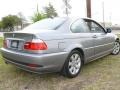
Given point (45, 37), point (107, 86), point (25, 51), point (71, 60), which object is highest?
point (45, 37)

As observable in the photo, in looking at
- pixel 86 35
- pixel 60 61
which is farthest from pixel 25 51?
pixel 86 35

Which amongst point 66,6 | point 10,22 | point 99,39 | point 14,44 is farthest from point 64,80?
point 10,22

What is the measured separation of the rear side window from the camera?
4.82m

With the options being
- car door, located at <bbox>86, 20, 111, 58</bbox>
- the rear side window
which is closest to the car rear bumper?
the rear side window

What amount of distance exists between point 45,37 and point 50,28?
Result: 2.07 feet

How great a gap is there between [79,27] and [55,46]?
121 centimetres

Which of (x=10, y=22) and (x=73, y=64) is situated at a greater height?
(x=10, y=22)

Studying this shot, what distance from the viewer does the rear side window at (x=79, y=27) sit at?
4820 mm

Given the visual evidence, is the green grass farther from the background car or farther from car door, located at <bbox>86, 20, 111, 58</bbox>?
car door, located at <bbox>86, 20, 111, 58</bbox>

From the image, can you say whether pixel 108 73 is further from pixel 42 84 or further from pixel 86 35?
pixel 42 84

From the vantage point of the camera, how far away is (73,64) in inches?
185

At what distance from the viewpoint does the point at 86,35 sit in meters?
5.04

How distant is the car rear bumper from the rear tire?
0.21 m

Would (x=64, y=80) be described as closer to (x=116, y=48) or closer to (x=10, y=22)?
(x=116, y=48)
